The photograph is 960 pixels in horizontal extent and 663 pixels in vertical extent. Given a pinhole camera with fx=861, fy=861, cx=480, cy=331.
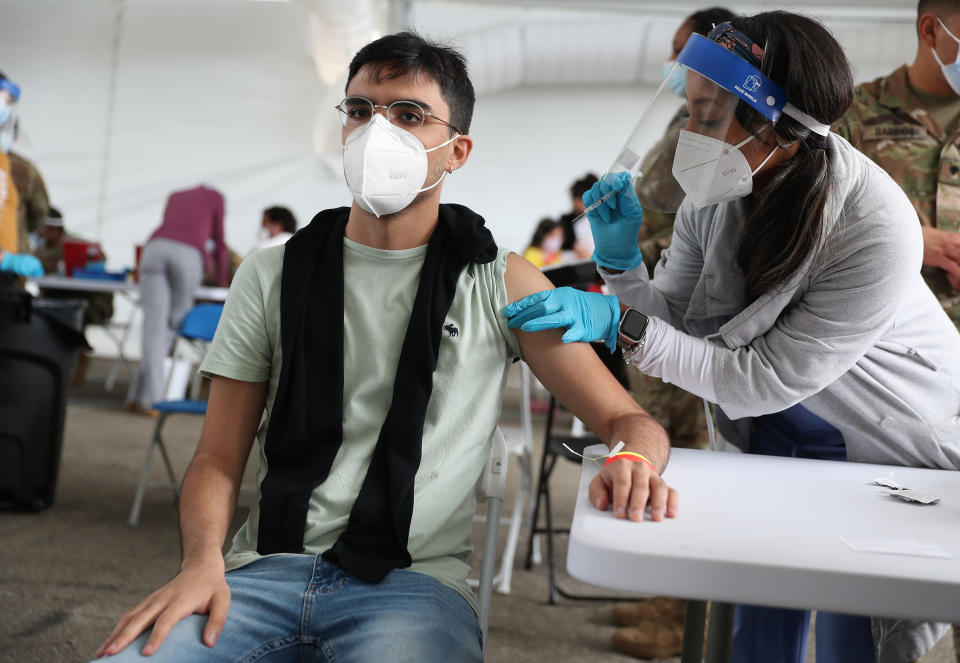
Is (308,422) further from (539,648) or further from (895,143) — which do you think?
(895,143)

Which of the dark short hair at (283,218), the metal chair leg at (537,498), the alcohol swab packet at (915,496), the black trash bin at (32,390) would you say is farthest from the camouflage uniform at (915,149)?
the dark short hair at (283,218)

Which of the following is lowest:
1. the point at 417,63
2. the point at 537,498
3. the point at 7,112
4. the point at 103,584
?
the point at 103,584

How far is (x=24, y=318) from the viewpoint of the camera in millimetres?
2951

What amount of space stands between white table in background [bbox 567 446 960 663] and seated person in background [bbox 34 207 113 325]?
6.00m

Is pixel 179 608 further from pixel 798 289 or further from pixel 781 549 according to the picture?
pixel 798 289

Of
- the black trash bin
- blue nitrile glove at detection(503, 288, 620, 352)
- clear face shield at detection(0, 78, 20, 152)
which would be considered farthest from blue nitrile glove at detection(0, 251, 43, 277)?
blue nitrile glove at detection(503, 288, 620, 352)

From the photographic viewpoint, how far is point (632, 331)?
1.29 m

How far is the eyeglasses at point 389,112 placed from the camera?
4.72 feet

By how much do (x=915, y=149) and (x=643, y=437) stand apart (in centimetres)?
121

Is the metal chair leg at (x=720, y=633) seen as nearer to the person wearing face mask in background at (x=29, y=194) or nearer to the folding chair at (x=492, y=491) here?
the folding chair at (x=492, y=491)

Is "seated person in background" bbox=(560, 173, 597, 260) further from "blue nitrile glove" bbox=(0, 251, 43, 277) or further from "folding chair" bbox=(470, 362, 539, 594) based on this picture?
"blue nitrile glove" bbox=(0, 251, 43, 277)

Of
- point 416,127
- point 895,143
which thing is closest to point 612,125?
point 895,143

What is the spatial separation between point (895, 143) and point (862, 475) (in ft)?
3.55

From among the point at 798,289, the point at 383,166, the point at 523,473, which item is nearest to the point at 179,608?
the point at 383,166
